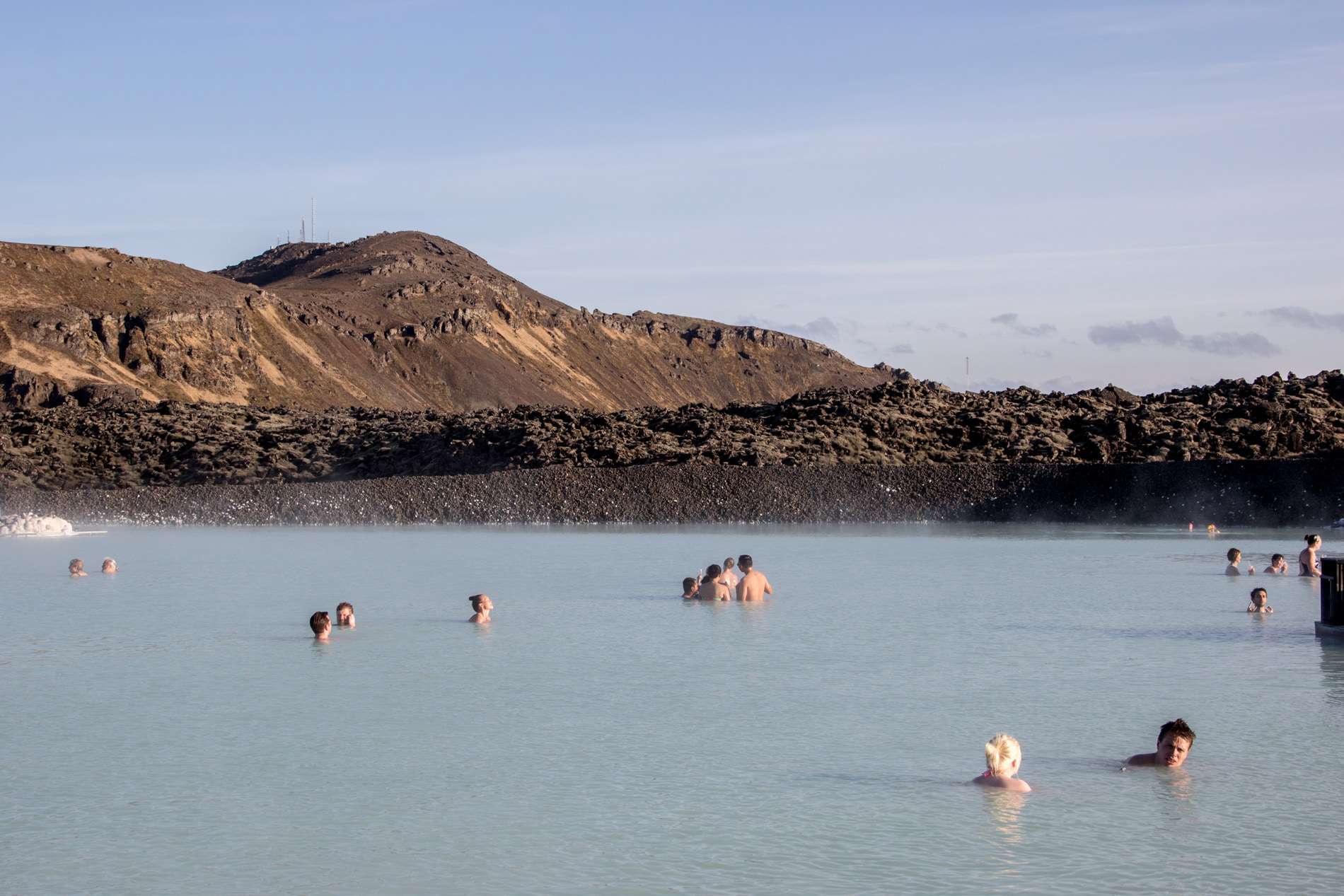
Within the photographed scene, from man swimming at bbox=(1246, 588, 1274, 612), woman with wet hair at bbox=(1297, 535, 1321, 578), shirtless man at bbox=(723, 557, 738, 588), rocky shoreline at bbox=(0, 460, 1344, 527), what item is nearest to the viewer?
man swimming at bbox=(1246, 588, 1274, 612)

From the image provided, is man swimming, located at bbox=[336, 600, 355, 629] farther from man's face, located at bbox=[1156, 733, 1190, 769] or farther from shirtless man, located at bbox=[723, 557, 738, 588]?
man's face, located at bbox=[1156, 733, 1190, 769]

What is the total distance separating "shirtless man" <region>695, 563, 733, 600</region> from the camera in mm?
15164

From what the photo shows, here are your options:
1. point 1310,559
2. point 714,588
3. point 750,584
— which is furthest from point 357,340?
point 1310,559

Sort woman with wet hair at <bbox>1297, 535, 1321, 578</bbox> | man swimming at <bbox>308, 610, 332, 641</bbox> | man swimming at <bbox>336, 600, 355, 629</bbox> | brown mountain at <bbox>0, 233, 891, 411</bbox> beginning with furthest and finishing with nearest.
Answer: brown mountain at <bbox>0, 233, 891, 411</bbox> → woman with wet hair at <bbox>1297, 535, 1321, 578</bbox> → man swimming at <bbox>336, 600, 355, 629</bbox> → man swimming at <bbox>308, 610, 332, 641</bbox>

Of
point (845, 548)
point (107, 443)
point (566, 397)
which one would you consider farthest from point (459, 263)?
point (845, 548)

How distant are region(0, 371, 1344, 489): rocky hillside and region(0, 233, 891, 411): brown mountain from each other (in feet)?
63.2

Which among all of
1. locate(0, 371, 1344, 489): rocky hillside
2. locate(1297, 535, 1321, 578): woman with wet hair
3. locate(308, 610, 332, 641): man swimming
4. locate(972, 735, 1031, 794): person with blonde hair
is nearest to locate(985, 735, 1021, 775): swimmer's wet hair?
locate(972, 735, 1031, 794): person with blonde hair

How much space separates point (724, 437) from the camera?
39.4 meters

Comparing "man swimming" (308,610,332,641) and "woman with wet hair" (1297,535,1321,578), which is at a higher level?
"woman with wet hair" (1297,535,1321,578)

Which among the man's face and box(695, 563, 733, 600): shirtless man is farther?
box(695, 563, 733, 600): shirtless man

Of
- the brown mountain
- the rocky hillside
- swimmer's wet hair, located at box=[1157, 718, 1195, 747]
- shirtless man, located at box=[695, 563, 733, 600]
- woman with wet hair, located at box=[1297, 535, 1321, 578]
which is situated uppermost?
the brown mountain

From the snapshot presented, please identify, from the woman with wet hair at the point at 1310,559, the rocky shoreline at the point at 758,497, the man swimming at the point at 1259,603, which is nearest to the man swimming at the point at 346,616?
the man swimming at the point at 1259,603

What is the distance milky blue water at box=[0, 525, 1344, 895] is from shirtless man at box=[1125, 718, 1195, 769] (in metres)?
0.17

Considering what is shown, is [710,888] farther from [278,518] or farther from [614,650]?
[278,518]
